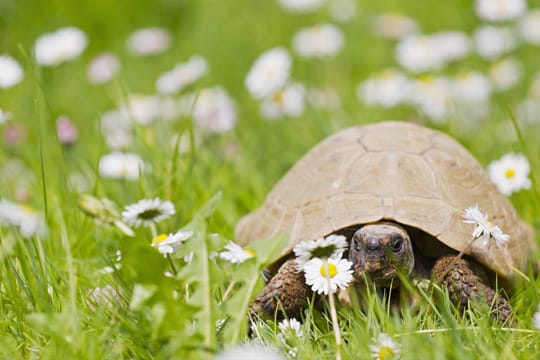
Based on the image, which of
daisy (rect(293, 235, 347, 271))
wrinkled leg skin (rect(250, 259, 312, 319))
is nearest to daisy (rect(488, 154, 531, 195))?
wrinkled leg skin (rect(250, 259, 312, 319))

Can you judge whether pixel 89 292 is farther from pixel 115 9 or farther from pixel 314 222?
pixel 115 9

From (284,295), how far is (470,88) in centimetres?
303

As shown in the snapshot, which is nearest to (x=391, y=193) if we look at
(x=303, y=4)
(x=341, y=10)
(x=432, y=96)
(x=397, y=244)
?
(x=397, y=244)

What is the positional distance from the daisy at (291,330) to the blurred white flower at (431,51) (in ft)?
10.4

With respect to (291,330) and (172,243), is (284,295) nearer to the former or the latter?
(291,330)

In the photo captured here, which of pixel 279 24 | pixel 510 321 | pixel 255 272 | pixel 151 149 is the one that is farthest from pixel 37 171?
pixel 279 24

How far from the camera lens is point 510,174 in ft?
11.2

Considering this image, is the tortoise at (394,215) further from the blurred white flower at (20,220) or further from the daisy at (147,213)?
the blurred white flower at (20,220)

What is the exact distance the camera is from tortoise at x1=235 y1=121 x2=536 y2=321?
2.66 m

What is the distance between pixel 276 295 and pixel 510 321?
0.76 m

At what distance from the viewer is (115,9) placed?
7.22 meters

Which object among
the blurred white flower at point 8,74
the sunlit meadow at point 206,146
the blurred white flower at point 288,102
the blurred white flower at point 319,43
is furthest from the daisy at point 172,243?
the blurred white flower at point 319,43

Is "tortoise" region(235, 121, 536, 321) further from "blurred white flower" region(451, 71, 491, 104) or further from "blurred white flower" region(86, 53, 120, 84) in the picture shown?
"blurred white flower" region(86, 53, 120, 84)

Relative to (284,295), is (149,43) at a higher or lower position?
higher
